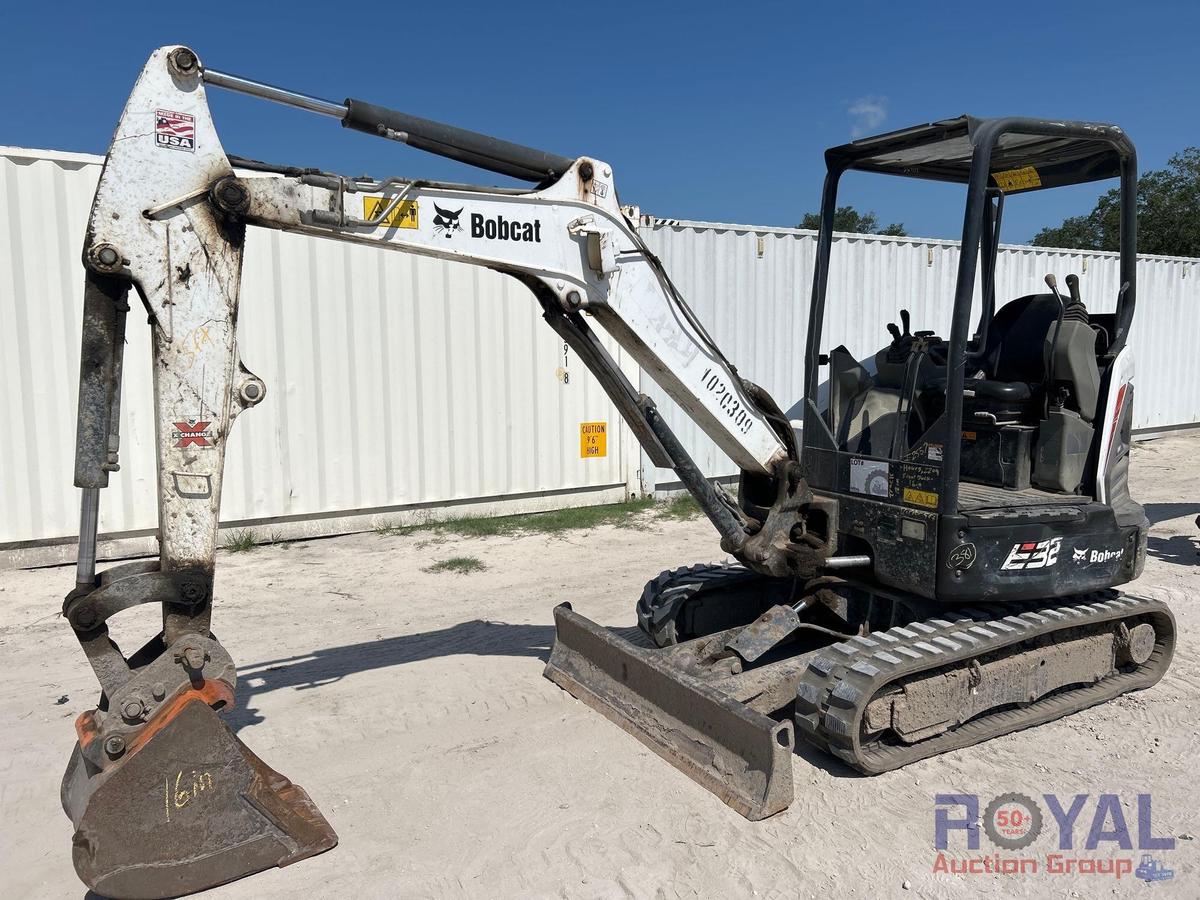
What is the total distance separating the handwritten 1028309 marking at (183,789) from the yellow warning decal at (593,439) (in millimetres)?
7362

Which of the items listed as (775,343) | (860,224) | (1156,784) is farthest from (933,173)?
(860,224)

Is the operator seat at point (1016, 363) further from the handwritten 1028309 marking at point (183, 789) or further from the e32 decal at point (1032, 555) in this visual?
the handwritten 1028309 marking at point (183, 789)

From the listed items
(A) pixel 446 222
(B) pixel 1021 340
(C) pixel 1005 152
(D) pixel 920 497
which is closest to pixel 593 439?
(B) pixel 1021 340

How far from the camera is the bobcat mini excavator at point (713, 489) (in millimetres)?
3221

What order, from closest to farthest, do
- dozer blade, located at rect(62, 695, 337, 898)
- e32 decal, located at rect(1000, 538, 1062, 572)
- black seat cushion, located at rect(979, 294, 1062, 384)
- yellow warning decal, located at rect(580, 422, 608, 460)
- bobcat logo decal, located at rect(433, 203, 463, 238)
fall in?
dozer blade, located at rect(62, 695, 337, 898), bobcat logo decal, located at rect(433, 203, 463, 238), e32 decal, located at rect(1000, 538, 1062, 572), black seat cushion, located at rect(979, 294, 1062, 384), yellow warning decal, located at rect(580, 422, 608, 460)

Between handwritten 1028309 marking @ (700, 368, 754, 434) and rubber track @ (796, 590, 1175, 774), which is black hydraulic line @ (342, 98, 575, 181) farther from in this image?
rubber track @ (796, 590, 1175, 774)

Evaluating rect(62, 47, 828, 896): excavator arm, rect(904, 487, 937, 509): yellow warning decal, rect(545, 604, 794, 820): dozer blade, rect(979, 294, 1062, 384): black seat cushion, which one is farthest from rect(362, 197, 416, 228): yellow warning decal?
rect(979, 294, 1062, 384): black seat cushion

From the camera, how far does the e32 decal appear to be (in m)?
4.45

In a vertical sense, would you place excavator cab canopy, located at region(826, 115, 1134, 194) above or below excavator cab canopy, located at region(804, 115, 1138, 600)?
above

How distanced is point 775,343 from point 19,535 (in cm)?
856

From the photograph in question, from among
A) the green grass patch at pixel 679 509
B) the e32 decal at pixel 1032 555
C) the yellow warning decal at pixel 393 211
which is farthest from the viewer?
the green grass patch at pixel 679 509

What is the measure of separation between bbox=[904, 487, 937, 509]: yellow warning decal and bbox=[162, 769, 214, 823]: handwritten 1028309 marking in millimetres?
3272

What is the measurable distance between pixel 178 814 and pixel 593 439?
7.56m

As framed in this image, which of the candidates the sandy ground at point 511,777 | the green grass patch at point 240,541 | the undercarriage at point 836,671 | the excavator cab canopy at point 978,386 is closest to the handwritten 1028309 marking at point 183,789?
the sandy ground at point 511,777
